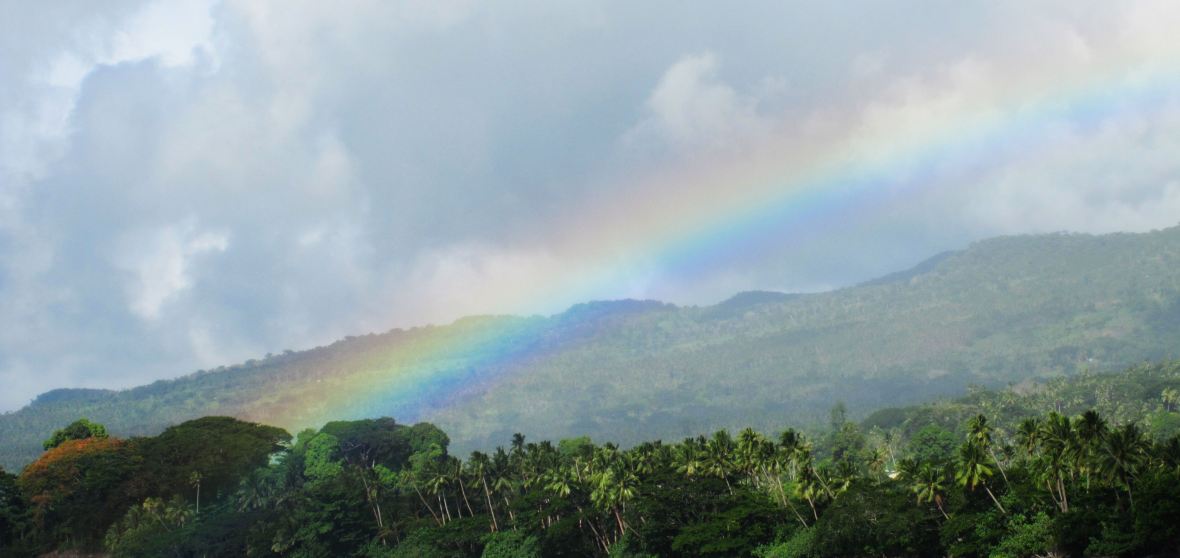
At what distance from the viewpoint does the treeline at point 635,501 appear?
294 ft

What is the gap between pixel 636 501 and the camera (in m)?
130

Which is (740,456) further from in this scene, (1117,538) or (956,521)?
(1117,538)

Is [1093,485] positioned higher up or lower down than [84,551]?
lower down

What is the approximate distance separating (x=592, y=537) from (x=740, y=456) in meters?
31.0

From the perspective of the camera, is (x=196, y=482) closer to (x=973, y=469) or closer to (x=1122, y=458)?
(x=973, y=469)

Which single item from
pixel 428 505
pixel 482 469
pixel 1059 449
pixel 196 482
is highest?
pixel 196 482

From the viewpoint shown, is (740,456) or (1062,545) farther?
(740,456)

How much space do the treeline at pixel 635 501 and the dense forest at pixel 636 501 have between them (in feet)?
0.85

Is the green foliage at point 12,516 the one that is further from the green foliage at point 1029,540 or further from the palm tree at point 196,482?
the green foliage at point 1029,540

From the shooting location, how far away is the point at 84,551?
172750mm

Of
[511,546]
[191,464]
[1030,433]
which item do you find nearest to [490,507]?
[511,546]

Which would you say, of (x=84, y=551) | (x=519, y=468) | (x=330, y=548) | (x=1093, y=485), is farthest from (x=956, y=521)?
(x=84, y=551)

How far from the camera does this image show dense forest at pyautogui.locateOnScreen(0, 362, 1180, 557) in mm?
89500

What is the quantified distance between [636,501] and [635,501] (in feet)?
0.94
